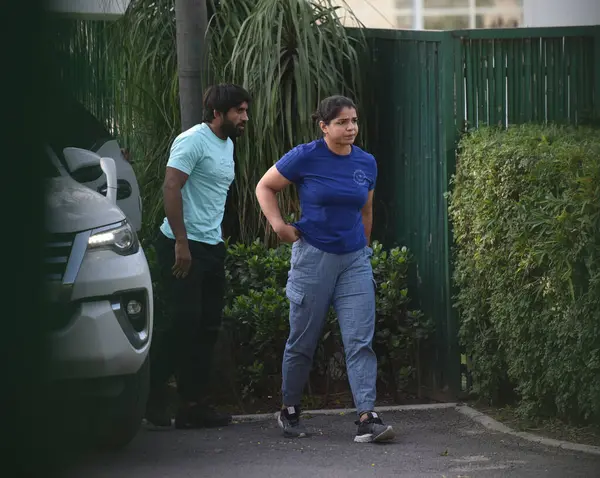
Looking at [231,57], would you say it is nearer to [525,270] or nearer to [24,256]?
[525,270]

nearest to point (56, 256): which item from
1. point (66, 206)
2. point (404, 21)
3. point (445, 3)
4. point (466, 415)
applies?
point (66, 206)

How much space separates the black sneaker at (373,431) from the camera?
4.77 m

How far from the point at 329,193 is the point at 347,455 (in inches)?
42.9

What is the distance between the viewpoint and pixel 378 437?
477 cm

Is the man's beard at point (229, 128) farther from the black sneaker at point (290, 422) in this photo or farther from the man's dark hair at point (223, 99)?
the black sneaker at point (290, 422)

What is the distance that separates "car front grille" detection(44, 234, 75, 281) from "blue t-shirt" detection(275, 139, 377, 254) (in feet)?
13.2

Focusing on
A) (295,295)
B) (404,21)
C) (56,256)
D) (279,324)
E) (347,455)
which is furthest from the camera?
(404,21)

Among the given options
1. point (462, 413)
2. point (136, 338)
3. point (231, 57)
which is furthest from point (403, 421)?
point (136, 338)

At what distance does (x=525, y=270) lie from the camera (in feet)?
15.9

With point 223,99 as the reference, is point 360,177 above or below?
below

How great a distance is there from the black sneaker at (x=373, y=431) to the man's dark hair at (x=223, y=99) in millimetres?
1504

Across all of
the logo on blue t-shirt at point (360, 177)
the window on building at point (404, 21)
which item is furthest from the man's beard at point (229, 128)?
the window on building at point (404, 21)

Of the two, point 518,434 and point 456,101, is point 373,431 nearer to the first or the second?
point 518,434

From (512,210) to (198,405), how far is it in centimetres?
169
